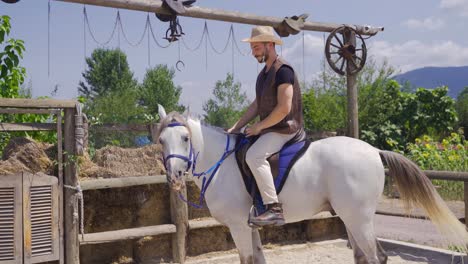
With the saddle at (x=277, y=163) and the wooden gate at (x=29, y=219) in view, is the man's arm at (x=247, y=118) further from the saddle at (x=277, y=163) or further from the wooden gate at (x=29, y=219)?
the wooden gate at (x=29, y=219)

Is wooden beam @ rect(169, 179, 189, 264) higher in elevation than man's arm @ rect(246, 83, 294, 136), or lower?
lower

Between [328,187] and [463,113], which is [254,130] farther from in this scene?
[463,113]

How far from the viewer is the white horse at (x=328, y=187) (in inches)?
146

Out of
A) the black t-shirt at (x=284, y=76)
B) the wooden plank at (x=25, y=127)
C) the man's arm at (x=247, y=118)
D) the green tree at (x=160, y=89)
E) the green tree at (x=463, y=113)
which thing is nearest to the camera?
the black t-shirt at (x=284, y=76)

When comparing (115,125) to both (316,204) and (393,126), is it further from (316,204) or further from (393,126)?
(393,126)

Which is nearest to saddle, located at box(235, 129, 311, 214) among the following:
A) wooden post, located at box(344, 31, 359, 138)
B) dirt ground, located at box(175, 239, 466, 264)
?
dirt ground, located at box(175, 239, 466, 264)

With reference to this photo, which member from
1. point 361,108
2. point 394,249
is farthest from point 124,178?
point 361,108

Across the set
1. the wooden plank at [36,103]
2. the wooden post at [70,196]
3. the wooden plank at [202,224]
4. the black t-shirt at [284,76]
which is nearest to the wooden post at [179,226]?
the wooden plank at [202,224]

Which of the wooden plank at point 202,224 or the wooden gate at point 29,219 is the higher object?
the wooden gate at point 29,219

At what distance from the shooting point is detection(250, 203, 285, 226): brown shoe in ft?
11.9

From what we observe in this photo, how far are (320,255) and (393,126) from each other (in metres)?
12.3

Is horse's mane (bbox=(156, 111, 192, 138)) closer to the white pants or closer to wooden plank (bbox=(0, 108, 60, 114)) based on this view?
the white pants

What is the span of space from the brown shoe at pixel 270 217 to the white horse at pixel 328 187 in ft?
0.51

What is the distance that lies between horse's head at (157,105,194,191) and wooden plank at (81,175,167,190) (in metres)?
1.66
